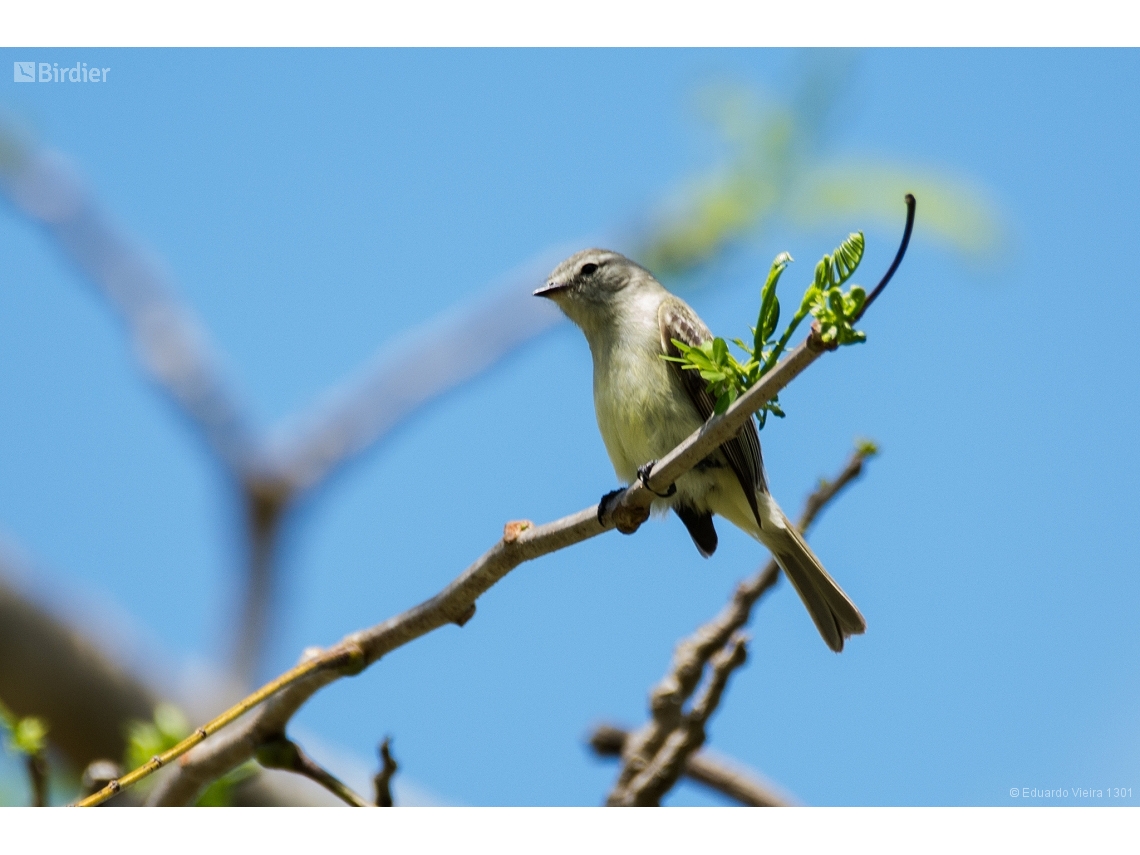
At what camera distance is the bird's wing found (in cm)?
363

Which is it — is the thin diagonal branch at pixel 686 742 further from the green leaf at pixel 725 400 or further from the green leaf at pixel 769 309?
the green leaf at pixel 769 309

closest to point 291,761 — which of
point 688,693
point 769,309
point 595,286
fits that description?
point 688,693

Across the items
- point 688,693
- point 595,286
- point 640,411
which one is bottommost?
point 688,693

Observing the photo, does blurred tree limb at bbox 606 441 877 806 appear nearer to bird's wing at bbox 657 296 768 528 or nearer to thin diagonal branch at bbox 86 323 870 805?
bird's wing at bbox 657 296 768 528

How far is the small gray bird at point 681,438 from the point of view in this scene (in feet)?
12.1

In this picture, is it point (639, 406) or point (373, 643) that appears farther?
point (639, 406)

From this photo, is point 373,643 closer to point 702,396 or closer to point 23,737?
point 23,737

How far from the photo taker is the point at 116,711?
480cm

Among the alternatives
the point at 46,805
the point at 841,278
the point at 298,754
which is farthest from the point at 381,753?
the point at 841,278

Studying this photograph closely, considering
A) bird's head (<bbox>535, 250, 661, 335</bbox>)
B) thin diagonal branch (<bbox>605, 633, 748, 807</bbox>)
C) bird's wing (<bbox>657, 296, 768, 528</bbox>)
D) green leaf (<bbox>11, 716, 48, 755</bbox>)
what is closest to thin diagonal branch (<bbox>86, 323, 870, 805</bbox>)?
green leaf (<bbox>11, 716, 48, 755</bbox>)

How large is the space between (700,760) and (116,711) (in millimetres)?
2640

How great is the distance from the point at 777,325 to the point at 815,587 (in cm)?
215

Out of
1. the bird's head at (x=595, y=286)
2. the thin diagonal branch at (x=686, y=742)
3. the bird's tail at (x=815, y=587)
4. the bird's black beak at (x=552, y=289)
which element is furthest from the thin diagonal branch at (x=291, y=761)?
the bird's black beak at (x=552, y=289)

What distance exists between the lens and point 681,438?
3.68 metres
